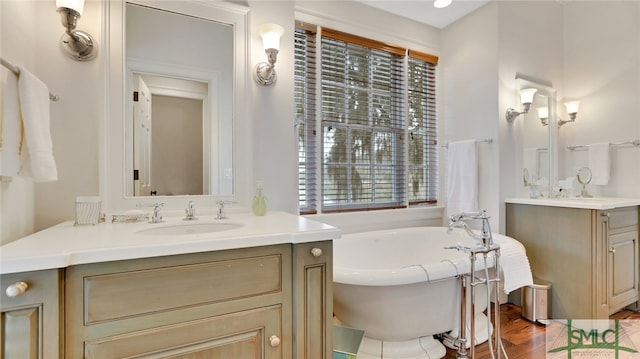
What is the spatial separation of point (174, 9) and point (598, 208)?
2.98 m

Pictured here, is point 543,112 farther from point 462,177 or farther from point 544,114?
point 462,177

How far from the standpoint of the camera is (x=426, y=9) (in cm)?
268

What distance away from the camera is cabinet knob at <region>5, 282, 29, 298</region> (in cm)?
80

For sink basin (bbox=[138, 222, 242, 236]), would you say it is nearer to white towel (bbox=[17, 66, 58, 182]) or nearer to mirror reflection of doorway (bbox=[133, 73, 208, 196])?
mirror reflection of doorway (bbox=[133, 73, 208, 196])

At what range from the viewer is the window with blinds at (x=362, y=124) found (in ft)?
7.97

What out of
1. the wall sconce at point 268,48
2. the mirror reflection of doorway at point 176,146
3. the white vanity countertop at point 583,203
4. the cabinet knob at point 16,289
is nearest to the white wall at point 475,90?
the white vanity countertop at point 583,203

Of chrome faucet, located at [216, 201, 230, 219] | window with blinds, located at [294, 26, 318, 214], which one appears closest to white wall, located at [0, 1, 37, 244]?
chrome faucet, located at [216, 201, 230, 219]

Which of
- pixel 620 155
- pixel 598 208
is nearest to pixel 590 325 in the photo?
pixel 598 208

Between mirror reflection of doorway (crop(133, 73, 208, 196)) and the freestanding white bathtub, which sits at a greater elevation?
mirror reflection of doorway (crop(133, 73, 208, 196))

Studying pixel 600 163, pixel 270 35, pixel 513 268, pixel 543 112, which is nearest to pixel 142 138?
pixel 270 35

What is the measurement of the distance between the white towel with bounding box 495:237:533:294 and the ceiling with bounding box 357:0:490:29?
6.65ft

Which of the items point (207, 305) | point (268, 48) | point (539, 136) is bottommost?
point (207, 305)

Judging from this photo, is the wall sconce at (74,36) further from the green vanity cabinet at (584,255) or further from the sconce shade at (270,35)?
the green vanity cabinet at (584,255)

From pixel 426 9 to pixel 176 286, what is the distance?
2.86 m
